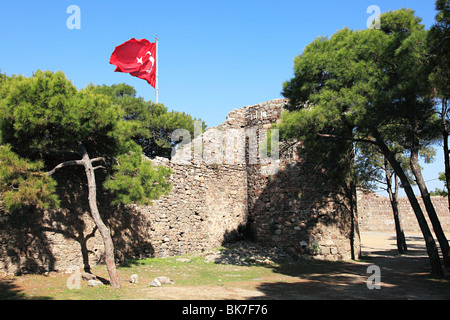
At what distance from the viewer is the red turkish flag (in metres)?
17.2

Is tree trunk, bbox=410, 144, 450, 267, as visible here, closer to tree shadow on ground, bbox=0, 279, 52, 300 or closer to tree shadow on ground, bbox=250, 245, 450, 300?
tree shadow on ground, bbox=250, 245, 450, 300

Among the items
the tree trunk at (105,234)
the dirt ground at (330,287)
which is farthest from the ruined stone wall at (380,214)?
the tree trunk at (105,234)

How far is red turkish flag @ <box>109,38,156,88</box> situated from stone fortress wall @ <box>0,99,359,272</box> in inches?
253

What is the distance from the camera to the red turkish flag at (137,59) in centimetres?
1716

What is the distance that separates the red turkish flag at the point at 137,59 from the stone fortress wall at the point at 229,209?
644 cm

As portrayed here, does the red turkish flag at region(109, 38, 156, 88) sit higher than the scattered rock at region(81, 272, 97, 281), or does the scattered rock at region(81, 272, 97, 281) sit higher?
the red turkish flag at region(109, 38, 156, 88)

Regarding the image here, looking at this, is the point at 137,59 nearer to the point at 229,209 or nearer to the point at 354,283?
the point at 229,209

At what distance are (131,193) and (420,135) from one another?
347 inches

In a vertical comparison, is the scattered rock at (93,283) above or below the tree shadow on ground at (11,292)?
below

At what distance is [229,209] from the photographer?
1412 cm

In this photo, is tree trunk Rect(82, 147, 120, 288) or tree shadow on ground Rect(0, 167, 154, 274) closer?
tree trunk Rect(82, 147, 120, 288)

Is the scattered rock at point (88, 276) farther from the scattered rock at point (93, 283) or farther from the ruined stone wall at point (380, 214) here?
the ruined stone wall at point (380, 214)

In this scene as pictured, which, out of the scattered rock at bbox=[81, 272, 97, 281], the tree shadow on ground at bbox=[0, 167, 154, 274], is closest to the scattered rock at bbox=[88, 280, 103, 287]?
the scattered rock at bbox=[81, 272, 97, 281]
